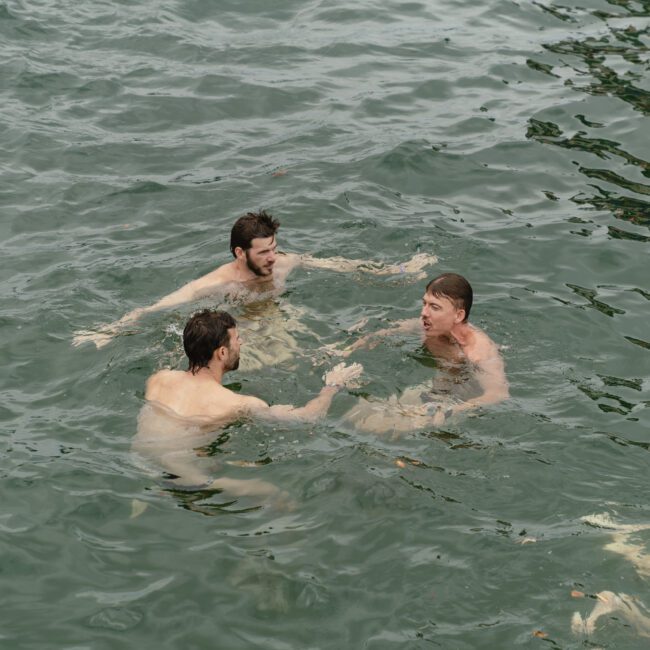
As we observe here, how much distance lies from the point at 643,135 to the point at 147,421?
9.53 meters

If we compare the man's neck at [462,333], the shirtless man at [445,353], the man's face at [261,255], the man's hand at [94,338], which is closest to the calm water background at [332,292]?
the man's hand at [94,338]

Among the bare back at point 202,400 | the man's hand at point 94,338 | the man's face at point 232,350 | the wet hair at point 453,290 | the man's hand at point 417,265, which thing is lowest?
the man's hand at point 94,338

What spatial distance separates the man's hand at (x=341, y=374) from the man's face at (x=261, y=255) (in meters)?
2.17

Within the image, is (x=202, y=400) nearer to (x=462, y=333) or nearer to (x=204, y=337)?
(x=204, y=337)

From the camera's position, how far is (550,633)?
21.0 feet

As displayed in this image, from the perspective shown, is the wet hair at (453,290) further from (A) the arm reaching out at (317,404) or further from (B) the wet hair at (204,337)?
(B) the wet hair at (204,337)

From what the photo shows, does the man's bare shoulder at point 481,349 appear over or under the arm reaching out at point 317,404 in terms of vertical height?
over

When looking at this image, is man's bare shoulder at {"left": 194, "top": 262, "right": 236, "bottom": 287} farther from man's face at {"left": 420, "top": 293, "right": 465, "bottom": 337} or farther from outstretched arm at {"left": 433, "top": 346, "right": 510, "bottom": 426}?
outstretched arm at {"left": 433, "top": 346, "right": 510, "bottom": 426}

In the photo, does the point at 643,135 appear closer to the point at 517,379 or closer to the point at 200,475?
the point at 517,379

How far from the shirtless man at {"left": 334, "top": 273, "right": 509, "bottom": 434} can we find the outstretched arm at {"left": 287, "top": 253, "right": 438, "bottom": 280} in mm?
1186

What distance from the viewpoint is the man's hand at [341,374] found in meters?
8.95

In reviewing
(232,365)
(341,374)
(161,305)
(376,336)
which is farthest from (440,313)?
(161,305)

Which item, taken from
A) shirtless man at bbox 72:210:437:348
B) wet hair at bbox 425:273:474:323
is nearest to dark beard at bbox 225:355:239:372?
shirtless man at bbox 72:210:437:348

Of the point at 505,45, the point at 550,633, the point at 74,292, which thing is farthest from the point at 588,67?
the point at 550,633
